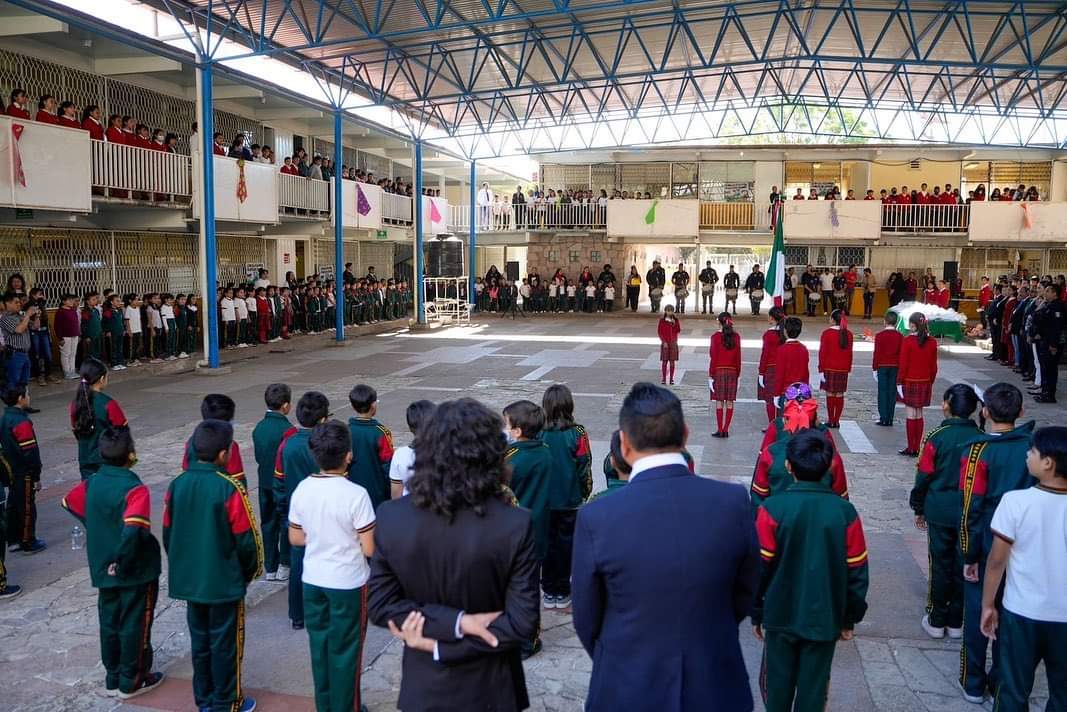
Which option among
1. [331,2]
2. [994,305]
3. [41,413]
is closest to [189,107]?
[331,2]

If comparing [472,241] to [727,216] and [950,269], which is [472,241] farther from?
[950,269]

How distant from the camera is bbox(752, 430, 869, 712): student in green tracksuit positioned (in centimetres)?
332

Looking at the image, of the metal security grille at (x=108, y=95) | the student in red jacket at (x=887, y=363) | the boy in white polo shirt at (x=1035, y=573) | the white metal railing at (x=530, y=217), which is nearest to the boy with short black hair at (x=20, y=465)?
the boy in white polo shirt at (x=1035, y=573)

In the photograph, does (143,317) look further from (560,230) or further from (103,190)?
(560,230)

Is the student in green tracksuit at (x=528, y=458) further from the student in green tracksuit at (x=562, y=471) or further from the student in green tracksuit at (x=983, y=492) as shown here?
the student in green tracksuit at (x=983, y=492)

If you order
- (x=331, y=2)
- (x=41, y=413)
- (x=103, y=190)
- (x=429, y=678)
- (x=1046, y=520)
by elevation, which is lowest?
(x=41, y=413)

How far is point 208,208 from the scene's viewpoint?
15.6 metres

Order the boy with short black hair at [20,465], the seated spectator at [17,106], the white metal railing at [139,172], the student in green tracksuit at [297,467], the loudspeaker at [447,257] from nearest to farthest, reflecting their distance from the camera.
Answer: the student in green tracksuit at [297,467] < the boy with short black hair at [20,465] < the seated spectator at [17,106] < the white metal railing at [139,172] < the loudspeaker at [447,257]

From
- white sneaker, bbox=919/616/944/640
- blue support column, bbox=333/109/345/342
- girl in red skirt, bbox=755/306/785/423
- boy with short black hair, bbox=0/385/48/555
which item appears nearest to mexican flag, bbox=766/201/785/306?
girl in red skirt, bbox=755/306/785/423

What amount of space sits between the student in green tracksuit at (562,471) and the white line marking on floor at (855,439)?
18.7ft

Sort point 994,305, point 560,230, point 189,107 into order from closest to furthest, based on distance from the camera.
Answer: point 994,305
point 189,107
point 560,230

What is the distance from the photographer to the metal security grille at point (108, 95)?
14930 mm

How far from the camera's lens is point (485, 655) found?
250 cm

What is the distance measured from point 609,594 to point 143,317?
52.0 feet
